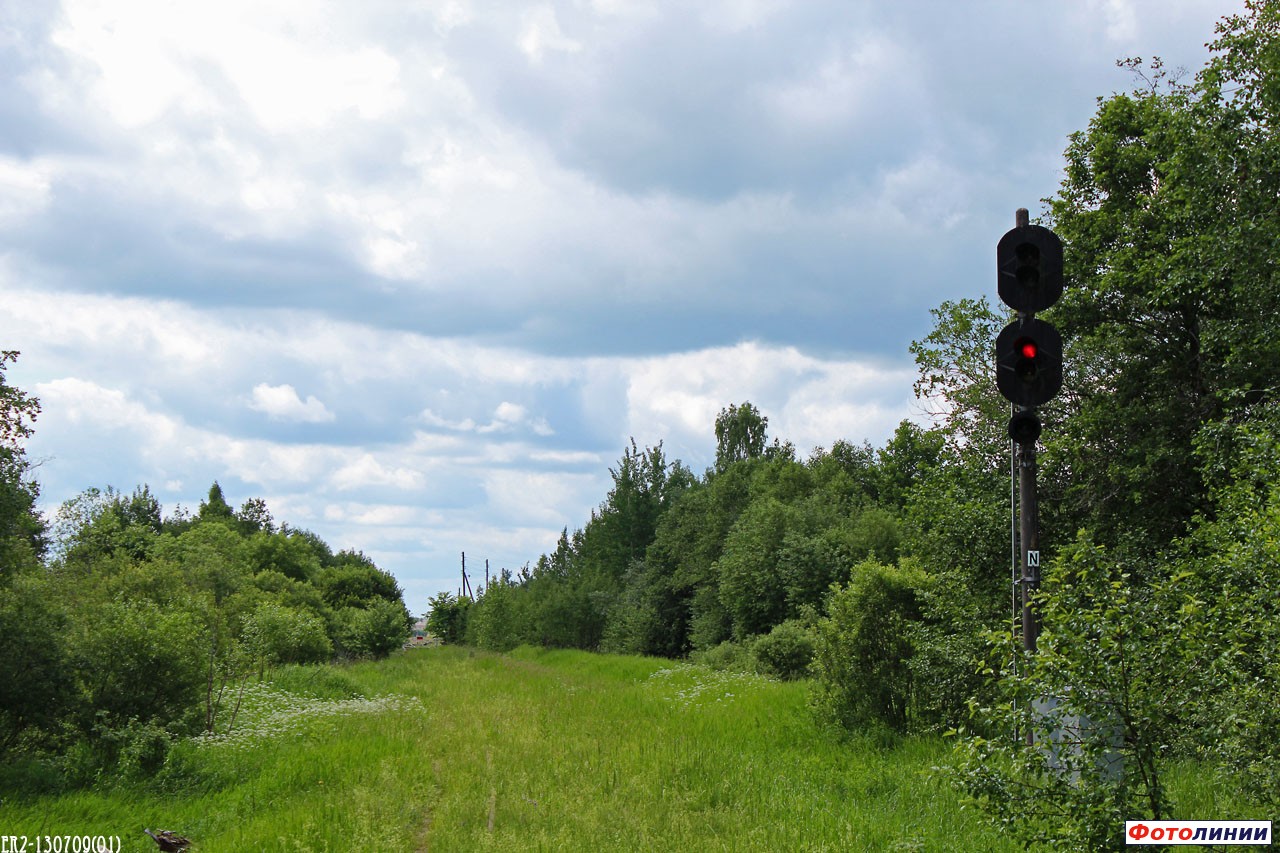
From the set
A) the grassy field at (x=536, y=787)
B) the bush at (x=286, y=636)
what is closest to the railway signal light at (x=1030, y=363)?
the grassy field at (x=536, y=787)

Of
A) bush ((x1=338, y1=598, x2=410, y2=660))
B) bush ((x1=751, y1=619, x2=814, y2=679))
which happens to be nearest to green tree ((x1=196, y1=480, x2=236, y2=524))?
bush ((x1=338, y1=598, x2=410, y2=660))

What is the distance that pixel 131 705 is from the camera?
15414 mm

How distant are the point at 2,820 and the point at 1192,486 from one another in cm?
1955

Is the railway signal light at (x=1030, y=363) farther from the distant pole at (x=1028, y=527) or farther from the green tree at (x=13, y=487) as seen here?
the green tree at (x=13, y=487)

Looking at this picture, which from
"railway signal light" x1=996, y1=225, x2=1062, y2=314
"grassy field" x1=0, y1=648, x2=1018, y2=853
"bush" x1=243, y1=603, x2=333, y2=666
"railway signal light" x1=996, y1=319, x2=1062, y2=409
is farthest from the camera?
"bush" x1=243, y1=603, x2=333, y2=666

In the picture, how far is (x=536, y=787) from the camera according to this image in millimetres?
12695

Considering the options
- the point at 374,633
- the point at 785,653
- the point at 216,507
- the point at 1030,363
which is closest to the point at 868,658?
the point at 1030,363

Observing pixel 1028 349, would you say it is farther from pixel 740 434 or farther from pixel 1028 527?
pixel 740 434

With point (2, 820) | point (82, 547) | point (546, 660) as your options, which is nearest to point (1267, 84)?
point (2, 820)

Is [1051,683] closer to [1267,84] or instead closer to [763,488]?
[1267,84]

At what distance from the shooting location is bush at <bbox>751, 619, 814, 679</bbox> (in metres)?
29.4

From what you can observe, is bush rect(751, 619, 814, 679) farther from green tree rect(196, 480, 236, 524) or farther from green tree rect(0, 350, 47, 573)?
green tree rect(196, 480, 236, 524)

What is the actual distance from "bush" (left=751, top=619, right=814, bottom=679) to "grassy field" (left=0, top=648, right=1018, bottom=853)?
312 inches

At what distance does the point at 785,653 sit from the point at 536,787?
18342mm
